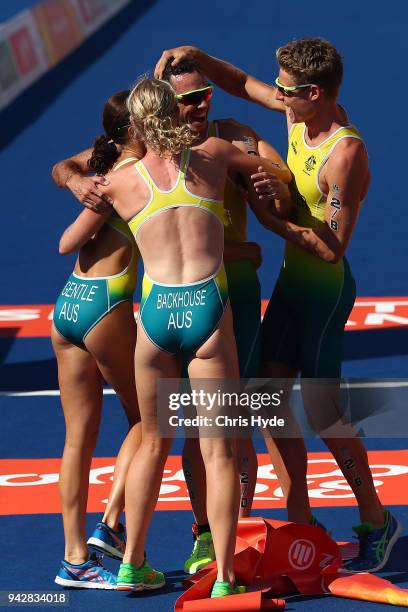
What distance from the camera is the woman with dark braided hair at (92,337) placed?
5.30 metres

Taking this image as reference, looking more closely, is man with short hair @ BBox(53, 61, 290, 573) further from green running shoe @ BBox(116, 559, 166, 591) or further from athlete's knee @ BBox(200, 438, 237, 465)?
athlete's knee @ BBox(200, 438, 237, 465)

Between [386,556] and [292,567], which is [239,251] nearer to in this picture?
[292,567]

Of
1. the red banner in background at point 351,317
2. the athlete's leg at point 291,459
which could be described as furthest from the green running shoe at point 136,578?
the red banner in background at point 351,317

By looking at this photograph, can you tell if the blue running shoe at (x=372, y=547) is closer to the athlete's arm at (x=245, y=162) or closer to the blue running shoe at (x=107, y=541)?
the blue running shoe at (x=107, y=541)

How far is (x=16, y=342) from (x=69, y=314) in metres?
4.09

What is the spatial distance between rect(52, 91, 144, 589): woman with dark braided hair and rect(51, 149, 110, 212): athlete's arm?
Answer: 0.31 feet

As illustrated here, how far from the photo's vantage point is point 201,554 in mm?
5551

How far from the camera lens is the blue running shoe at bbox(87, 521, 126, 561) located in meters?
5.54

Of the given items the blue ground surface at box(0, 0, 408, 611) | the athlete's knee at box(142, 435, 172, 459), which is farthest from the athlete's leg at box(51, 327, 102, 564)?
the athlete's knee at box(142, 435, 172, 459)

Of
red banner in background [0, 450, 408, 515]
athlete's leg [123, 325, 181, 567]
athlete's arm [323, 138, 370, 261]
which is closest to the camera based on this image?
athlete's leg [123, 325, 181, 567]

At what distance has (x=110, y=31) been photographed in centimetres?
1864

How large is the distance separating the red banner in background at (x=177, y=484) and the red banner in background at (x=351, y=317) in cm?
255

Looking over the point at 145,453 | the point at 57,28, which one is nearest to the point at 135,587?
the point at 145,453

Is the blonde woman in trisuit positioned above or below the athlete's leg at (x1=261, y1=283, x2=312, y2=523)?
above
